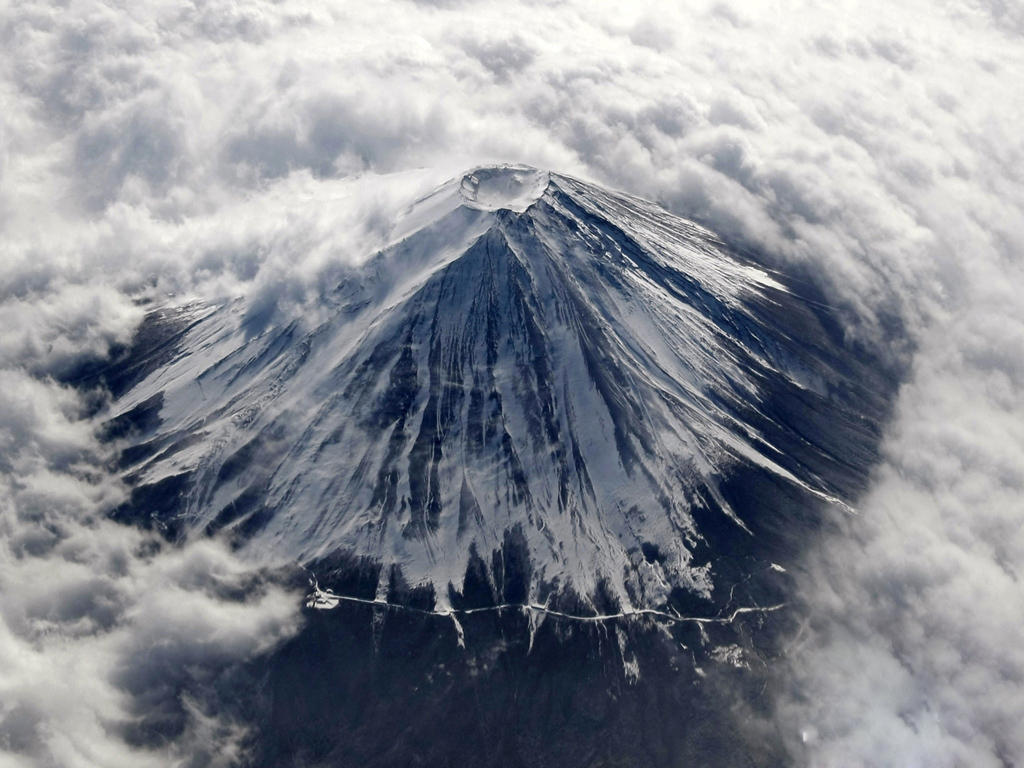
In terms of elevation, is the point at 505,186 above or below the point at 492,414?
above

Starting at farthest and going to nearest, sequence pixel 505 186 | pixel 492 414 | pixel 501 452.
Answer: pixel 505 186
pixel 492 414
pixel 501 452

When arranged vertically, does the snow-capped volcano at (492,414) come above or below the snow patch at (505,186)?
below

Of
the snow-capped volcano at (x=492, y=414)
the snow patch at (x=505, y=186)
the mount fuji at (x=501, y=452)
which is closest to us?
the mount fuji at (x=501, y=452)

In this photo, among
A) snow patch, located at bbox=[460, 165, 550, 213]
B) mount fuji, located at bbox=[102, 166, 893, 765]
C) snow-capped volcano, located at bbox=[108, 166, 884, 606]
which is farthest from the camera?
snow patch, located at bbox=[460, 165, 550, 213]

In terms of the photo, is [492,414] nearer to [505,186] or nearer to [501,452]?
[501,452]

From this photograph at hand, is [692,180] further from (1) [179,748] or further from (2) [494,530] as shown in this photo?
(1) [179,748]

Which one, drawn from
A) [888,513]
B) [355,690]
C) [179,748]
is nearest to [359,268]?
[355,690]

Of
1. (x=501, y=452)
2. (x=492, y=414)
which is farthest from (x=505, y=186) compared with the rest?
(x=501, y=452)

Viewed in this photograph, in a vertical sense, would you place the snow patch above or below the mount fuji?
above

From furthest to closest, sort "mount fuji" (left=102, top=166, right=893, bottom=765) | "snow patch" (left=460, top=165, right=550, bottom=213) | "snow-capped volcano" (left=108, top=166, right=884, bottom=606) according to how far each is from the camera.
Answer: "snow patch" (left=460, top=165, right=550, bottom=213)
"snow-capped volcano" (left=108, top=166, right=884, bottom=606)
"mount fuji" (left=102, top=166, right=893, bottom=765)
